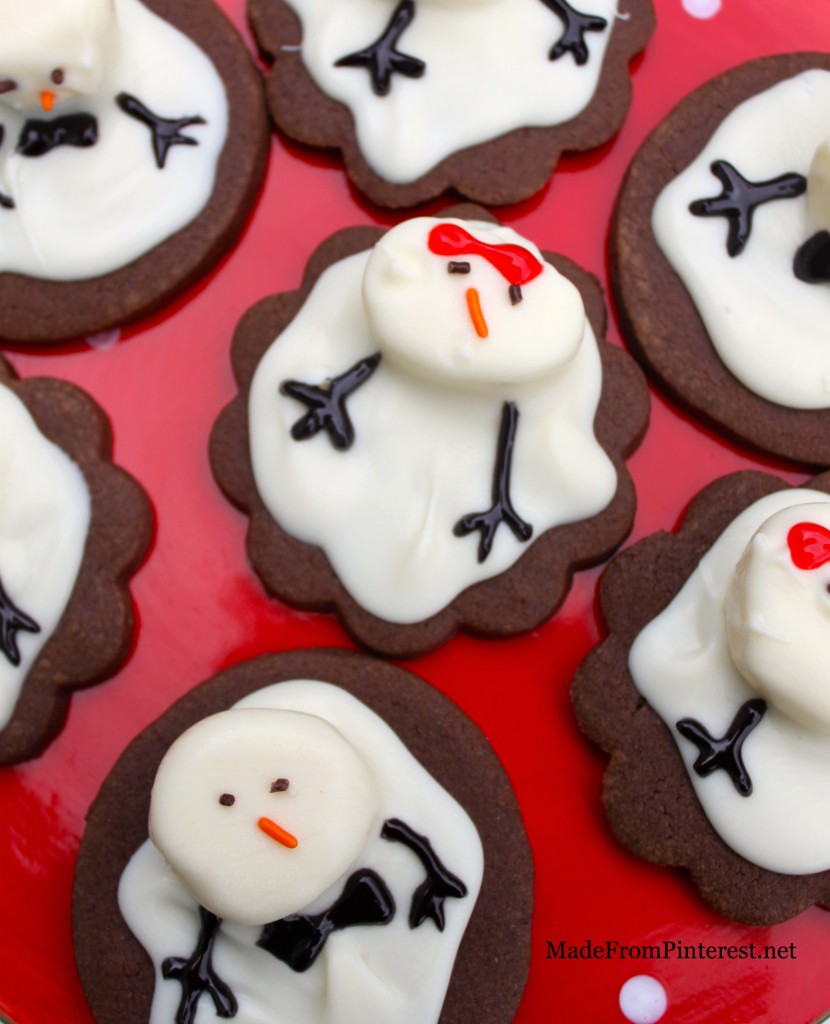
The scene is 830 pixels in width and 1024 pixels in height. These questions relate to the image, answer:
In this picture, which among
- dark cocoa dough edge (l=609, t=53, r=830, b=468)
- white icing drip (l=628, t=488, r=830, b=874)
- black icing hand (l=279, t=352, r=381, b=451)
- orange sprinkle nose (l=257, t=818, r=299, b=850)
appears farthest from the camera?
dark cocoa dough edge (l=609, t=53, r=830, b=468)

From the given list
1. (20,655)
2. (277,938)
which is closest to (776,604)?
(277,938)

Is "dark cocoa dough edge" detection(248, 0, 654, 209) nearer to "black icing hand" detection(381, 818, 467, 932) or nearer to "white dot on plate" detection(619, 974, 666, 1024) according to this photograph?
"black icing hand" detection(381, 818, 467, 932)

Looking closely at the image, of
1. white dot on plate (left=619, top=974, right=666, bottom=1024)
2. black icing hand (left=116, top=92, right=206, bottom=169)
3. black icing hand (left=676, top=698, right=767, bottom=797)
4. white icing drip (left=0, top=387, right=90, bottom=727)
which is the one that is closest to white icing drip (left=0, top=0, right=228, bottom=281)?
black icing hand (left=116, top=92, right=206, bottom=169)

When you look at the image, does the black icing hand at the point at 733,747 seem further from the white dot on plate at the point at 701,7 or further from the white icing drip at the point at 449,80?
the white dot on plate at the point at 701,7

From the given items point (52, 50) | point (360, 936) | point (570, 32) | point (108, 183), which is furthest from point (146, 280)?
point (360, 936)

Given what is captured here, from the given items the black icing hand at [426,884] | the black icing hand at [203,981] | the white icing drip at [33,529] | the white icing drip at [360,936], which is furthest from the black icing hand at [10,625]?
the black icing hand at [426,884]

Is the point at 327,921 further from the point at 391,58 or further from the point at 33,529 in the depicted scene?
the point at 391,58

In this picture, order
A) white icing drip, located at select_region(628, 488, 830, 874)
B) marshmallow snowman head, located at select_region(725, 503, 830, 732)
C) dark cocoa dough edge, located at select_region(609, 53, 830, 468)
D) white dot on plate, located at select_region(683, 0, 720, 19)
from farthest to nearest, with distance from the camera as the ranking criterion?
1. white dot on plate, located at select_region(683, 0, 720, 19)
2. dark cocoa dough edge, located at select_region(609, 53, 830, 468)
3. white icing drip, located at select_region(628, 488, 830, 874)
4. marshmallow snowman head, located at select_region(725, 503, 830, 732)

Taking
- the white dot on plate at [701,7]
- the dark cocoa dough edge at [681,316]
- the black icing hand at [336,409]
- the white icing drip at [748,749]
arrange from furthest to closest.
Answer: the white dot on plate at [701,7], the dark cocoa dough edge at [681,316], the black icing hand at [336,409], the white icing drip at [748,749]
